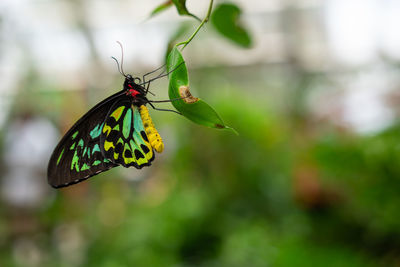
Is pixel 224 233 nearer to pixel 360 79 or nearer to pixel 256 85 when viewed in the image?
pixel 360 79

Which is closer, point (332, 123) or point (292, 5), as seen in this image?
point (332, 123)

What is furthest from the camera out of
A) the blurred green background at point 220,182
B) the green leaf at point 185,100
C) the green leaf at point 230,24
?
the blurred green background at point 220,182

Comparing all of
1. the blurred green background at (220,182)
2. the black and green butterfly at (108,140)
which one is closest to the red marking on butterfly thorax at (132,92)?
the black and green butterfly at (108,140)

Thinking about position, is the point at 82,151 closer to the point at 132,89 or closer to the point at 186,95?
the point at 132,89

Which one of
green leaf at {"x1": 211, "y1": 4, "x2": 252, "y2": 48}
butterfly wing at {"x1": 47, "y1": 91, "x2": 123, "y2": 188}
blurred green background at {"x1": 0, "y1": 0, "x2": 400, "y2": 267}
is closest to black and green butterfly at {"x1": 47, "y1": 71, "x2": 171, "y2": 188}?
butterfly wing at {"x1": 47, "y1": 91, "x2": 123, "y2": 188}

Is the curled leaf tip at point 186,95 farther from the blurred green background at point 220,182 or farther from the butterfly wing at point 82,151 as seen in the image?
the blurred green background at point 220,182

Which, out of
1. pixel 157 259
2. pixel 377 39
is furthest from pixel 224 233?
pixel 377 39

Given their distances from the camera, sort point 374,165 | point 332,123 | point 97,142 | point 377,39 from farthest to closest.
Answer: point 377,39 < point 332,123 < point 374,165 < point 97,142
